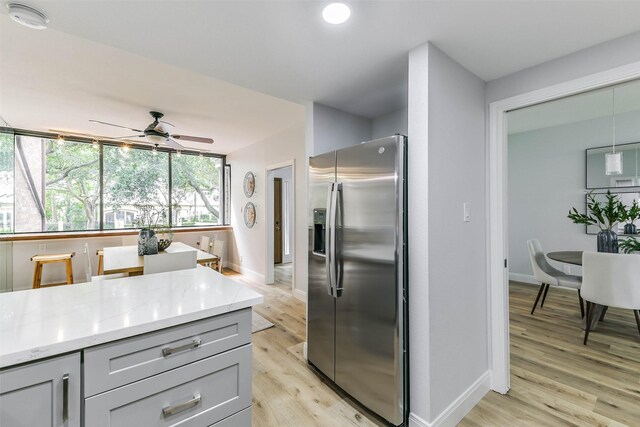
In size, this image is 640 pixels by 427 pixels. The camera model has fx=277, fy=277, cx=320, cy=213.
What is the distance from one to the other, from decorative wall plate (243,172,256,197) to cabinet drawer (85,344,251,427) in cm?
435

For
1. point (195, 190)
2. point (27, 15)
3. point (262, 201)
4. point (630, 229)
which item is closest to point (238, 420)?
point (27, 15)

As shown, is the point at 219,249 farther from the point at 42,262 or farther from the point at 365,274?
the point at 365,274

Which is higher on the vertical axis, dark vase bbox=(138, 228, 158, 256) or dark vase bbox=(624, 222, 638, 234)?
dark vase bbox=(624, 222, 638, 234)

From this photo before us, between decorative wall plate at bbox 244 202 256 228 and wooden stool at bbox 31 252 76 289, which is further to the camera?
decorative wall plate at bbox 244 202 256 228

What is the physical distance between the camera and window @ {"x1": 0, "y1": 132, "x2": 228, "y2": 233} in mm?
4617

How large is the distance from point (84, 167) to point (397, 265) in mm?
5959

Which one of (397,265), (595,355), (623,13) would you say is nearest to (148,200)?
(397,265)

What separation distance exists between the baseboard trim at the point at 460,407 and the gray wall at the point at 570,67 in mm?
2114

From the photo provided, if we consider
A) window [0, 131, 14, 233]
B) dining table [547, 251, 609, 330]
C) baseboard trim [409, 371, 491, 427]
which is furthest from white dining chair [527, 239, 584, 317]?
window [0, 131, 14, 233]

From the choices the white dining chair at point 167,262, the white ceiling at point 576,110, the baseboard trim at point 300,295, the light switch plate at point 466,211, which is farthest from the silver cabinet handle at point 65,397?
the white ceiling at point 576,110

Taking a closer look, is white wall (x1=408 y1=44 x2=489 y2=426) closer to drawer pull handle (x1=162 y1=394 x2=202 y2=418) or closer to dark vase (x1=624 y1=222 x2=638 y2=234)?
drawer pull handle (x1=162 y1=394 x2=202 y2=418)

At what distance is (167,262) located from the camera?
2855mm

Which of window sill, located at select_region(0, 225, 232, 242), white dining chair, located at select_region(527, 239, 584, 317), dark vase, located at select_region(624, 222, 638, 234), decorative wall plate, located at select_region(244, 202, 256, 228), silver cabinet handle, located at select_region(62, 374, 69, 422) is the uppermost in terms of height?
decorative wall plate, located at select_region(244, 202, 256, 228)

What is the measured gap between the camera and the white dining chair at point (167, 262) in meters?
2.77
